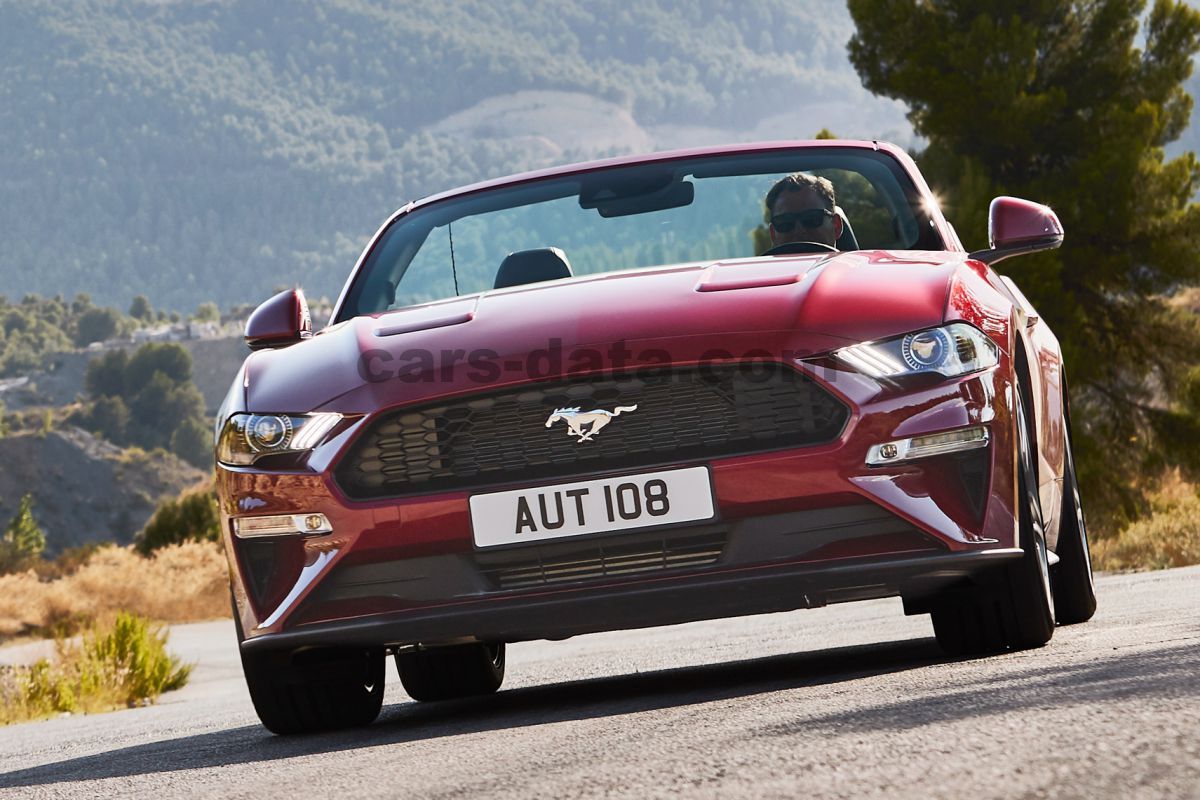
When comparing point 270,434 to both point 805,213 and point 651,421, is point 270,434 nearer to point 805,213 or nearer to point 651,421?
point 651,421

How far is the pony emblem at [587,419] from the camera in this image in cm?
411

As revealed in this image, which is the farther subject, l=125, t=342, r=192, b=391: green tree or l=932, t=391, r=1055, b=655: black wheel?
l=125, t=342, r=192, b=391: green tree

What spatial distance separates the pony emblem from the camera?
4105 millimetres

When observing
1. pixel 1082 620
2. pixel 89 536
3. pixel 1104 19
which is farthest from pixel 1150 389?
pixel 89 536

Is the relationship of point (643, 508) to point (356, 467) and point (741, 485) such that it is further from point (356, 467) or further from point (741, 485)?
point (356, 467)

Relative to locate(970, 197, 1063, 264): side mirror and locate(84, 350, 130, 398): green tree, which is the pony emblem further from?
locate(84, 350, 130, 398): green tree

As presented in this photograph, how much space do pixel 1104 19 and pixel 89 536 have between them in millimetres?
77933

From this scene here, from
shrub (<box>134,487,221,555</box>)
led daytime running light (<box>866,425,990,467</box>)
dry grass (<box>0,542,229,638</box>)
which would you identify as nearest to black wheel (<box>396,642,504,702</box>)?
led daytime running light (<box>866,425,990,467</box>)

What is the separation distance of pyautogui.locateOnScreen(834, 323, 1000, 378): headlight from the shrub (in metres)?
31.0

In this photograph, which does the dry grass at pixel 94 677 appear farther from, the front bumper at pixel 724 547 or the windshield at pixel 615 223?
the front bumper at pixel 724 547

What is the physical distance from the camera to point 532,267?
5.46 meters

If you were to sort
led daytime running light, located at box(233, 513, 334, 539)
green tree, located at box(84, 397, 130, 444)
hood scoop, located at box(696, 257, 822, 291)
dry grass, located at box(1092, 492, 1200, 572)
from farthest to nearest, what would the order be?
1. green tree, located at box(84, 397, 130, 444)
2. dry grass, located at box(1092, 492, 1200, 572)
3. hood scoop, located at box(696, 257, 822, 291)
4. led daytime running light, located at box(233, 513, 334, 539)

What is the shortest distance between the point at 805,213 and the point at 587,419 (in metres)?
1.70

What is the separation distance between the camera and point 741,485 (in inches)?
160
